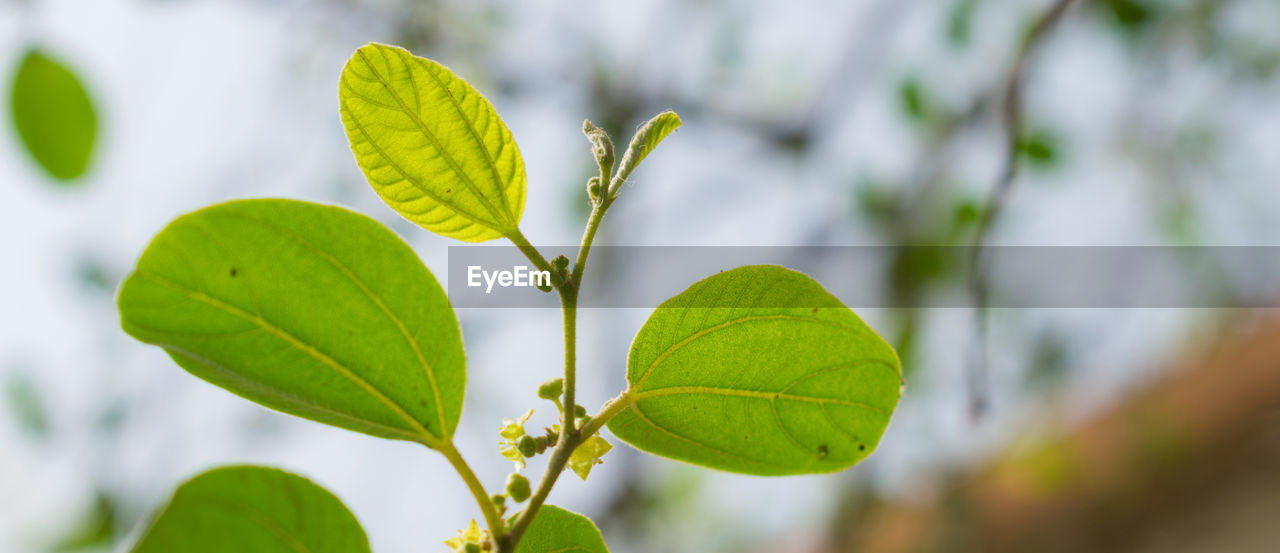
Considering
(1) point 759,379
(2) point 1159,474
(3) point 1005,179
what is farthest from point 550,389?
(2) point 1159,474

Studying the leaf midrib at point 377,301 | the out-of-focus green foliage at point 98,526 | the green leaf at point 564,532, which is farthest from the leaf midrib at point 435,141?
the out-of-focus green foliage at point 98,526

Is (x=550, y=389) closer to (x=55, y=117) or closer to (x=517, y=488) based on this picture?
(x=517, y=488)

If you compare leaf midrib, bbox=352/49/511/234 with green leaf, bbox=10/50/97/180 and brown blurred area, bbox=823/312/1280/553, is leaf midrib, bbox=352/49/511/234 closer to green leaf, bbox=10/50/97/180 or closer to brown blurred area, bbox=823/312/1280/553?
green leaf, bbox=10/50/97/180

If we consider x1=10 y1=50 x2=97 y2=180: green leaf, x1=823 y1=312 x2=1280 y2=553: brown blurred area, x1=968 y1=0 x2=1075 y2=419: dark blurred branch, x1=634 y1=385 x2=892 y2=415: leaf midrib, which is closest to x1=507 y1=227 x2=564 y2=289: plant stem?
x1=634 y1=385 x2=892 y2=415: leaf midrib

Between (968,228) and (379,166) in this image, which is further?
(968,228)

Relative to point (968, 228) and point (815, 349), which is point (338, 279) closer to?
point (815, 349)

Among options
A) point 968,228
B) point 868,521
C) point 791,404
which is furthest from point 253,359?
point 868,521
